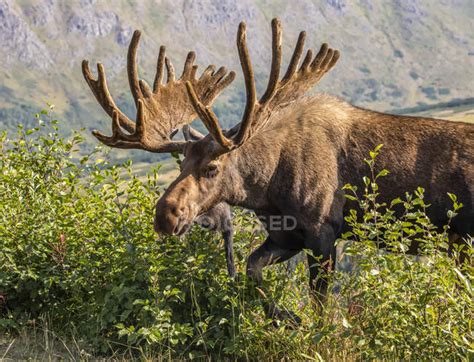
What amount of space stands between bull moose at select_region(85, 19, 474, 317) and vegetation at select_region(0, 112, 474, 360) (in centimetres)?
33

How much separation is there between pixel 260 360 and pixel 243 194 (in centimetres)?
225

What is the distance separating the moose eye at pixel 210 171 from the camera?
26.7 feet

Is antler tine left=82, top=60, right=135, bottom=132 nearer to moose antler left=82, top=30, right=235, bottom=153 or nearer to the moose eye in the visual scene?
moose antler left=82, top=30, right=235, bottom=153

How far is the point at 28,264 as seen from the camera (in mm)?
8422

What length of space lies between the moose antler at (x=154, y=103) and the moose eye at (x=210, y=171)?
56cm

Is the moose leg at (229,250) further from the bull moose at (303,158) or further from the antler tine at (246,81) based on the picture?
the antler tine at (246,81)

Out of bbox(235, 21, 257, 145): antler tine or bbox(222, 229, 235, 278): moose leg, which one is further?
bbox(222, 229, 235, 278): moose leg

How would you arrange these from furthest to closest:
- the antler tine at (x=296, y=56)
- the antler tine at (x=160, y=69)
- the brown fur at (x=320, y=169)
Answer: the antler tine at (x=160, y=69) < the brown fur at (x=320, y=169) < the antler tine at (x=296, y=56)

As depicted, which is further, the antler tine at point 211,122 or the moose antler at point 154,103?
the moose antler at point 154,103

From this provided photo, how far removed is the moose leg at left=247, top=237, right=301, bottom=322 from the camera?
26.7 feet

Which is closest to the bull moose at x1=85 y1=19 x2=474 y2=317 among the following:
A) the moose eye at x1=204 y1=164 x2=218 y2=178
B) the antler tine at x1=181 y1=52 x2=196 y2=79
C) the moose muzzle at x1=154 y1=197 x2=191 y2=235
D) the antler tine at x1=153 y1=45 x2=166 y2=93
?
the moose eye at x1=204 y1=164 x2=218 y2=178

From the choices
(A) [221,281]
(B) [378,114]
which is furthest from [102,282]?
(B) [378,114]

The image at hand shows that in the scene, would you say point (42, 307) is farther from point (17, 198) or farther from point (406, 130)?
point (406, 130)

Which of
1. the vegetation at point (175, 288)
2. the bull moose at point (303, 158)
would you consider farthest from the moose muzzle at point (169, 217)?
the vegetation at point (175, 288)
